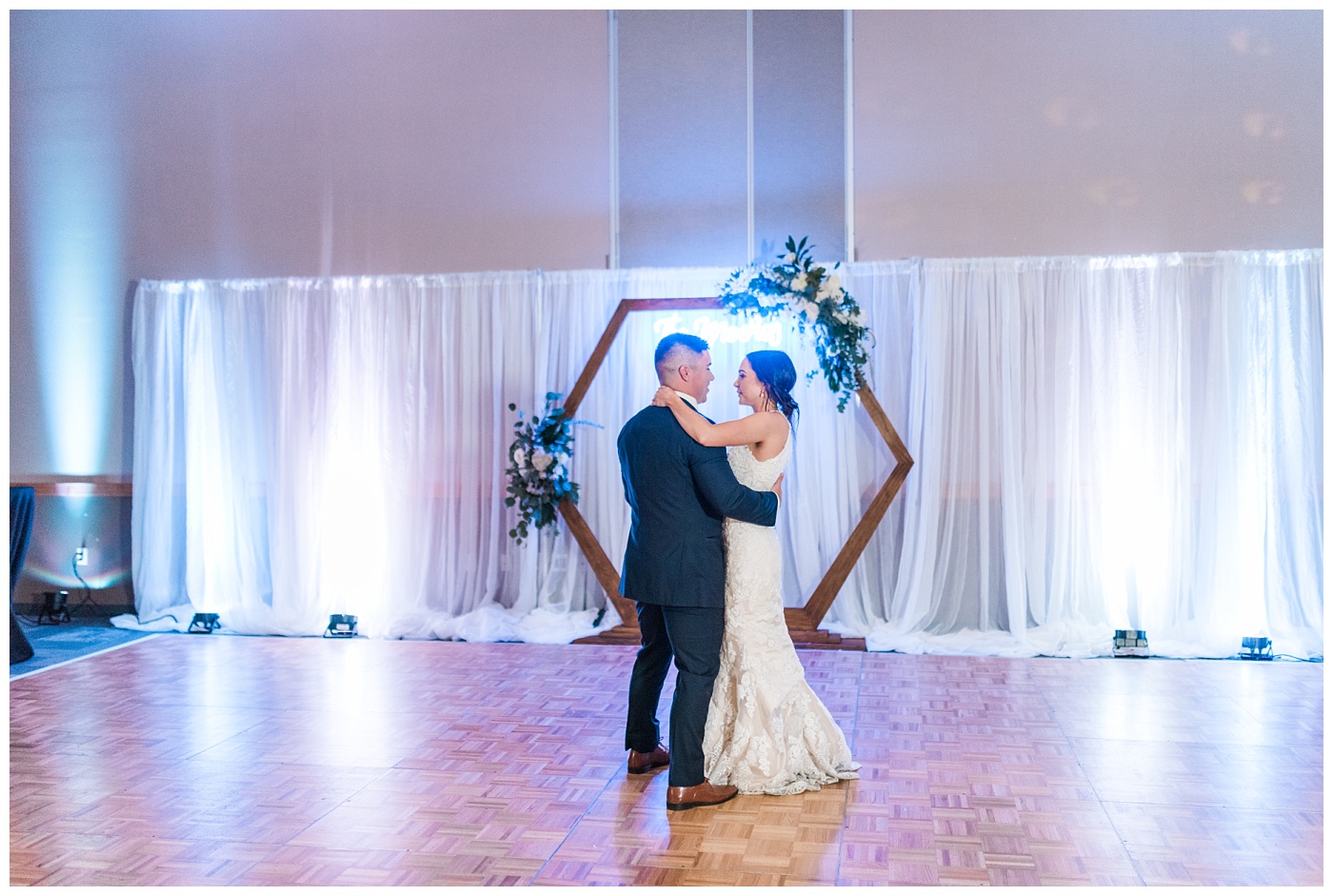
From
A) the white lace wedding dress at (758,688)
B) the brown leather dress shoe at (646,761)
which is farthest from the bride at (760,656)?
the brown leather dress shoe at (646,761)

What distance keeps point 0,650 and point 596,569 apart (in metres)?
4.06

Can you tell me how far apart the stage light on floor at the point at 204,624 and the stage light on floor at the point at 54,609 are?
1022mm

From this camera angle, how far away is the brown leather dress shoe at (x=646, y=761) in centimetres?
437

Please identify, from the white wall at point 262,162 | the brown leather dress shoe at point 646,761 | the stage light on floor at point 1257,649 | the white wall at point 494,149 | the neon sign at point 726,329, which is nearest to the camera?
the brown leather dress shoe at point 646,761

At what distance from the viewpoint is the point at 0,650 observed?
3.62 meters

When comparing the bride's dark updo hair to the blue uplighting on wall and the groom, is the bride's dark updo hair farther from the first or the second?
the blue uplighting on wall

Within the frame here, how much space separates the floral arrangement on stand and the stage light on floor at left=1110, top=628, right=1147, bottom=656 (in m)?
3.41

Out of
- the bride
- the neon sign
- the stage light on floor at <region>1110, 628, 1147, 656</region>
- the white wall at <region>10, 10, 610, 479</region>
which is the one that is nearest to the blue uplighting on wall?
the white wall at <region>10, 10, 610, 479</region>

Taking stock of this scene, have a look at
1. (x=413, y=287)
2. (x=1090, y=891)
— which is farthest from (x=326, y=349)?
(x=1090, y=891)

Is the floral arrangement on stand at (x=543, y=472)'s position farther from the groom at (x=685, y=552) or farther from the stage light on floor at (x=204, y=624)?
the groom at (x=685, y=552)

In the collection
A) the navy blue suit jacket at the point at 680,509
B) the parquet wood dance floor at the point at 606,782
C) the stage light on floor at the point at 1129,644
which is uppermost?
the navy blue suit jacket at the point at 680,509

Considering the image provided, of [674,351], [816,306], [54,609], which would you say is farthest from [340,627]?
[674,351]

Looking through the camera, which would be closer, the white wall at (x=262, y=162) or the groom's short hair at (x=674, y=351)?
the groom's short hair at (x=674, y=351)

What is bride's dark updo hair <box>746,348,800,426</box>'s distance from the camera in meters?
4.19
